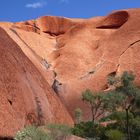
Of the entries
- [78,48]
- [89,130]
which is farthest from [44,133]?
[78,48]

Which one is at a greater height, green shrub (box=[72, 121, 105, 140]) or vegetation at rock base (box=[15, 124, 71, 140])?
green shrub (box=[72, 121, 105, 140])

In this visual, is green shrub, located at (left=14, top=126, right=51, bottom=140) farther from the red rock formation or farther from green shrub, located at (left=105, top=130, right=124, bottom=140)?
green shrub, located at (left=105, top=130, right=124, bottom=140)

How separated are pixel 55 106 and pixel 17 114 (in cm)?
514

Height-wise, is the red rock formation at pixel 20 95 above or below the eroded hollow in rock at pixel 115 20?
below

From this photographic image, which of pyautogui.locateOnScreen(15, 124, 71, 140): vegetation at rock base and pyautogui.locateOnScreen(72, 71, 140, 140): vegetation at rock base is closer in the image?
pyautogui.locateOnScreen(15, 124, 71, 140): vegetation at rock base

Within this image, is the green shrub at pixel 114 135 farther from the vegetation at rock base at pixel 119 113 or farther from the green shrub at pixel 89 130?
the green shrub at pixel 89 130

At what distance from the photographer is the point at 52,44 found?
7956cm

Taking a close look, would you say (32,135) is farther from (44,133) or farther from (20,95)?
(20,95)

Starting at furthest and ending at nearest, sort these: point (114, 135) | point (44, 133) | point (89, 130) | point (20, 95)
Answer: point (89, 130), point (114, 135), point (20, 95), point (44, 133)

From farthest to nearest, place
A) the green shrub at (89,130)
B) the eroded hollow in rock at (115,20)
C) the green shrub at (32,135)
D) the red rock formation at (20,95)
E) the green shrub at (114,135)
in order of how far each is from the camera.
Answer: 1. the eroded hollow in rock at (115,20)
2. the green shrub at (89,130)
3. the green shrub at (114,135)
4. the red rock formation at (20,95)
5. the green shrub at (32,135)

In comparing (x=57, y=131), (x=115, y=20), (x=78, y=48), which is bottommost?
(x=57, y=131)

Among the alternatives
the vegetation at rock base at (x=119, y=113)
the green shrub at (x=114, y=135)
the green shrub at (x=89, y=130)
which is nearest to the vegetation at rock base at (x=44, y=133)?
the green shrub at (x=114, y=135)

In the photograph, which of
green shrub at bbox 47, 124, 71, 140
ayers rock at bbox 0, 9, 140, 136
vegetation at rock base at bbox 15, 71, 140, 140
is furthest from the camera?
ayers rock at bbox 0, 9, 140, 136

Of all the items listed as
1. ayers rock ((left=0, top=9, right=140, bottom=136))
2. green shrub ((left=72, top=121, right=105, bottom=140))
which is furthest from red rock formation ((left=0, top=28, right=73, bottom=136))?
ayers rock ((left=0, top=9, right=140, bottom=136))
